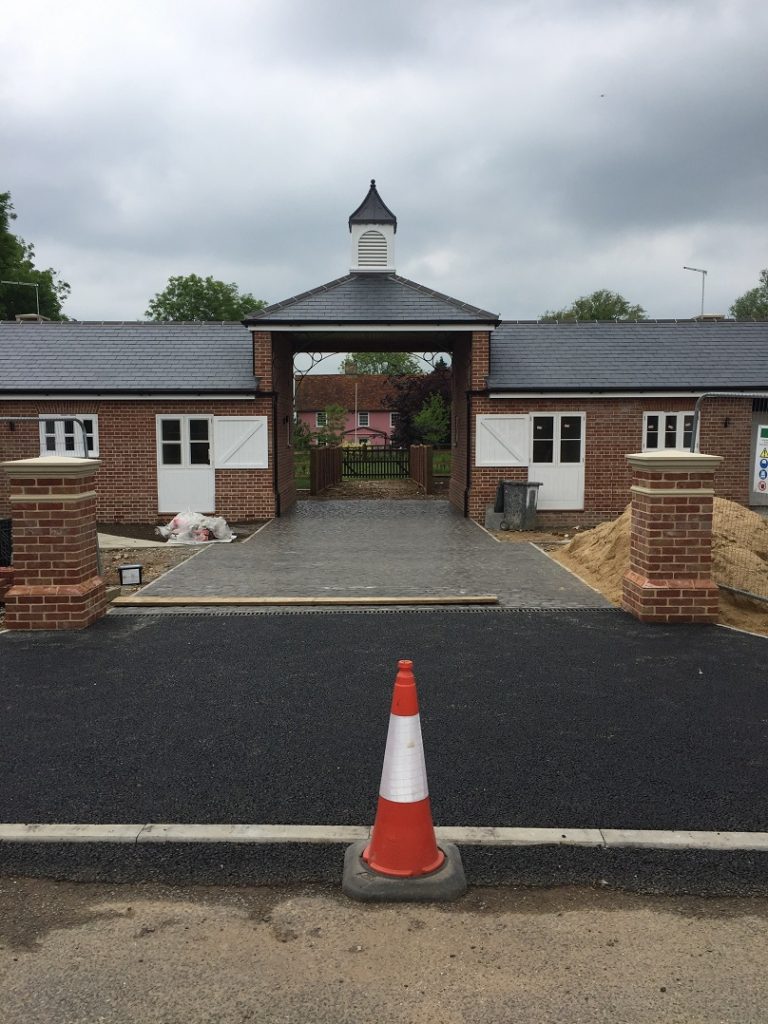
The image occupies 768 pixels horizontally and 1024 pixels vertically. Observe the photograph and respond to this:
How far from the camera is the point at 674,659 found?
6.50 metres

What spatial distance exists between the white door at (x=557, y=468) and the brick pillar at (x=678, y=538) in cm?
1047

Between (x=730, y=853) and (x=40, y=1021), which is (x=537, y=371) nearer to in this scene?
(x=730, y=853)

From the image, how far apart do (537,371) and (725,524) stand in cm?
870

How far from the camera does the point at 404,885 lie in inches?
129

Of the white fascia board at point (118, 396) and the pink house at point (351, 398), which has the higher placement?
the pink house at point (351, 398)

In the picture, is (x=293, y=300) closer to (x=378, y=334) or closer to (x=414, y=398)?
(x=378, y=334)

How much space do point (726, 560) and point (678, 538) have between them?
6.50 feet

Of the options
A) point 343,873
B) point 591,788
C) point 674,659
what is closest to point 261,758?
point 343,873

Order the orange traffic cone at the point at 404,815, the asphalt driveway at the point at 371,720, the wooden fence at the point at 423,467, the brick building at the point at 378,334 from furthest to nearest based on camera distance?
the wooden fence at the point at 423,467 < the brick building at the point at 378,334 < the asphalt driveway at the point at 371,720 < the orange traffic cone at the point at 404,815

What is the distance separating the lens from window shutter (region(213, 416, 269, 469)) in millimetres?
18203

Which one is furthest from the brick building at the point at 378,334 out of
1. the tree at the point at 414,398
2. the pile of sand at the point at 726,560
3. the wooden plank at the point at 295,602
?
the tree at the point at 414,398

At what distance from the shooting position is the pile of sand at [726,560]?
855 centimetres

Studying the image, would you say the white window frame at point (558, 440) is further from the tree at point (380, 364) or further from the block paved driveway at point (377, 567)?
the tree at point (380, 364)

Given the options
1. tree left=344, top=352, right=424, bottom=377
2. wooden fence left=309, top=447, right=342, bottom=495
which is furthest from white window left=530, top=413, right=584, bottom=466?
tree left=344, top=352, right=424, bottom=377
